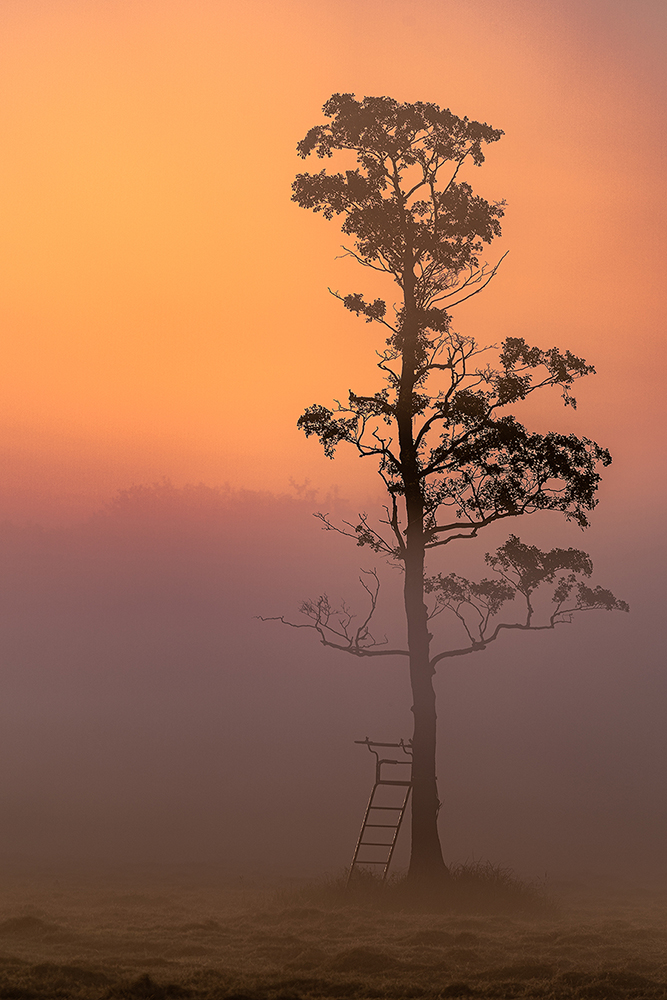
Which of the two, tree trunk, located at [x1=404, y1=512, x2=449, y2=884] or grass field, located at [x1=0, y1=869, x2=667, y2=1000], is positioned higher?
tree trunk, located at [x1=404, y1=512, x2=449, y2=884]

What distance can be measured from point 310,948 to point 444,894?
5.68 m

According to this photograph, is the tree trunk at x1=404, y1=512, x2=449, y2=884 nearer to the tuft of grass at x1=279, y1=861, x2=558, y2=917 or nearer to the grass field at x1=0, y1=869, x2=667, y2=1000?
the tuft of grass at x1=279, y1=861, x2=558, y2=917

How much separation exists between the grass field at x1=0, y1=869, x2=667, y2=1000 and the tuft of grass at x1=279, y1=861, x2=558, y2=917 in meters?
0.11

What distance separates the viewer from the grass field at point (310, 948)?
40.2 ft

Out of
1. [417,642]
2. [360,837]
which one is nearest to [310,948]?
[360,837]

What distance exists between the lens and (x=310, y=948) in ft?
48.0

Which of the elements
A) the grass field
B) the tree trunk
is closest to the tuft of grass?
the grass field

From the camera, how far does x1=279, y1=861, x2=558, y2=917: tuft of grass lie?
1912cm

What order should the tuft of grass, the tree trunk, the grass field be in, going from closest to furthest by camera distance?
the grass field, the tuft of grass, the tree trunk

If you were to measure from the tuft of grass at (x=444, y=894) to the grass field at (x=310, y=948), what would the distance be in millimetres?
113

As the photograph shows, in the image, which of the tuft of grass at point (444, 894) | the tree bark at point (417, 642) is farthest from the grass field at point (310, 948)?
the tree bark at point (417, 642)

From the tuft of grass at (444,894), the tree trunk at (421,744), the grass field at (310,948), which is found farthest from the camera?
the tree trunk at (421,744)

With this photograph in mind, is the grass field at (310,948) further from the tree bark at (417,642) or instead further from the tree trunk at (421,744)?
the tree bark at (417,642)

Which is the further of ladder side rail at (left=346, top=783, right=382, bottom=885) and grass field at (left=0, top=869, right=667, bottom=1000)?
ladder side rail at (left=346, top=783, right=382, bottom=885)
